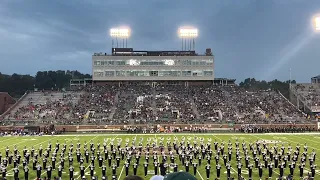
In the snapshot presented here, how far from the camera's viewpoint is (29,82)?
84.2m

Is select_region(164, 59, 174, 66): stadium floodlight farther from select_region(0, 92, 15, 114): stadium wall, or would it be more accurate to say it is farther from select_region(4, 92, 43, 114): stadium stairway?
select_region(0, 92, 15, 114): stadium wall

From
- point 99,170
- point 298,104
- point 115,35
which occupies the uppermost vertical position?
point 115,35

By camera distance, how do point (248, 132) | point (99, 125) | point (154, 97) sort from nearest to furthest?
1. point (248, 132)
2. point (99, 125)
3. point (154, 97)

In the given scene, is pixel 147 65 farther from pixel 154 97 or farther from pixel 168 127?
pixel 168 127

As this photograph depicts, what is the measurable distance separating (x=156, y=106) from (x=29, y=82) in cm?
4668

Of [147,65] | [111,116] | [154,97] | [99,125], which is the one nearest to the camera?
[99,125]

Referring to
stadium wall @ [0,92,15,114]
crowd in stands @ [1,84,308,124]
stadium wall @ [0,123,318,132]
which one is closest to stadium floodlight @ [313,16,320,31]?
crowd in stands @ [1,84,308,124]

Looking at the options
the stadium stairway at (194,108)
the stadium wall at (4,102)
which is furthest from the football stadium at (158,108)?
the stadium wall at (4,102)

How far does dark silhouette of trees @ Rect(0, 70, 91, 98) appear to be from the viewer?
80125mm

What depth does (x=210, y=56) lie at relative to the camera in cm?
5916

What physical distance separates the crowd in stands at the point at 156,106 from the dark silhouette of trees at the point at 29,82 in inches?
1146

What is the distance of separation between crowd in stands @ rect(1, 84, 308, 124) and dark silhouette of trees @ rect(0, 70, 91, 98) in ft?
95.5

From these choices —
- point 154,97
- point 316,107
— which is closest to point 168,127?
point 154,97

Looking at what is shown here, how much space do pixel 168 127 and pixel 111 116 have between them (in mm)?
8763
